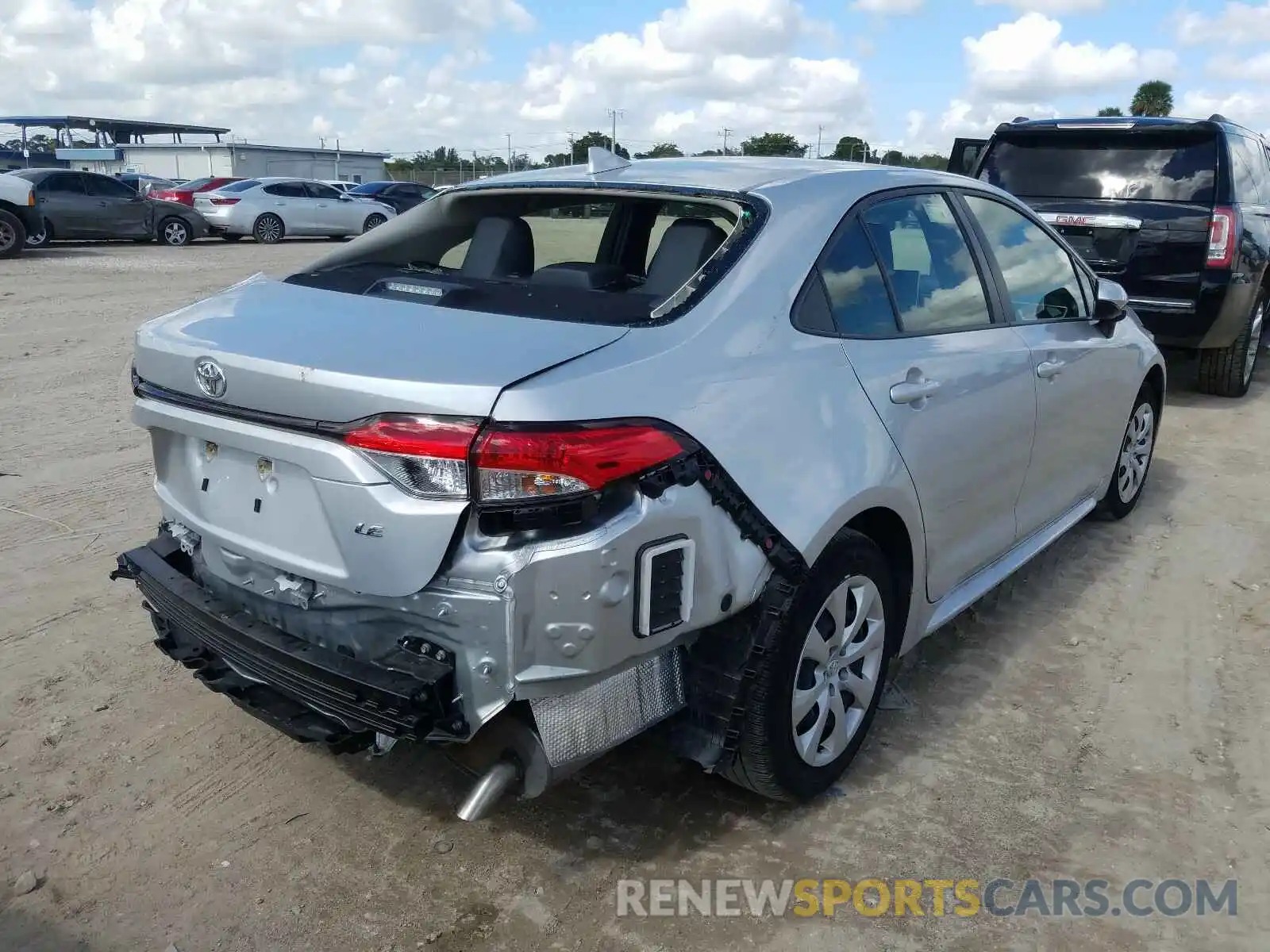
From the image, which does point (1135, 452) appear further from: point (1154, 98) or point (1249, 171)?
point (1154, 98)

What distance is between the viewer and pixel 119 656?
12.0ft

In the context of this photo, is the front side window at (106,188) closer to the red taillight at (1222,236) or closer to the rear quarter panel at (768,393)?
the red taillight at (1222,236)

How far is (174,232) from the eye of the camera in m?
21.2

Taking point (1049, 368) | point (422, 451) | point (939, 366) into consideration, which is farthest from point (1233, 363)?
point (422, 451)

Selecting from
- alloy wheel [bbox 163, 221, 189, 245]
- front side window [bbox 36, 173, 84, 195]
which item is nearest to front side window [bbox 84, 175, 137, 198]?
front side window [bbox 36, 173, 84, 195]

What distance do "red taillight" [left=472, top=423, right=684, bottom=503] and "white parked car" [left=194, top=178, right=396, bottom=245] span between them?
73.1ft

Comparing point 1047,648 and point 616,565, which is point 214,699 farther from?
point 1047,648

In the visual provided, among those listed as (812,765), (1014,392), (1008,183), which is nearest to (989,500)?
(1014,392)

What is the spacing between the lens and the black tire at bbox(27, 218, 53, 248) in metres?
17.8

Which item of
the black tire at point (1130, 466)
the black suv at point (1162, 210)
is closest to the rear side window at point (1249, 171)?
the black suv at point (1162, 210)

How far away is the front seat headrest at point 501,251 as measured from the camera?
10.8 ft

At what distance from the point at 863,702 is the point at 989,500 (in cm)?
91

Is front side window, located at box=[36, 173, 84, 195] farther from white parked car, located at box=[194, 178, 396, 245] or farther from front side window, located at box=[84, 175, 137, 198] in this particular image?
white parked car, located at box=[194, 178, 396, 245]
